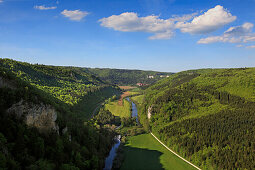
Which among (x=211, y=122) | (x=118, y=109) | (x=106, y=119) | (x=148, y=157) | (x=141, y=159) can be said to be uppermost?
(x=211, y=122)

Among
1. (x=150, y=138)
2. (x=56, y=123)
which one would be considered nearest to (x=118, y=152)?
(x=150, y=138)

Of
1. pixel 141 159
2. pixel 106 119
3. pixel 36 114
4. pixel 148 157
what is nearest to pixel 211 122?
pixel 148 157

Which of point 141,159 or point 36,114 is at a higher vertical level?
point 36,114

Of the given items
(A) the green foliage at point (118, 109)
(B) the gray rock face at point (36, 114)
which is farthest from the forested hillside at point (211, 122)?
(B) the gray rock face at point (36, 114)

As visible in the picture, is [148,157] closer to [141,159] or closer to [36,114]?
[141,159]

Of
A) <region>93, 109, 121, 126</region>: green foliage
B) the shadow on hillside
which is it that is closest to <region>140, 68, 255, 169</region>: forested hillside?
the shadow on hillside

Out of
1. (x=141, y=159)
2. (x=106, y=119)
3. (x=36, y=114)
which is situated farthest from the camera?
(x=106, y=119)
